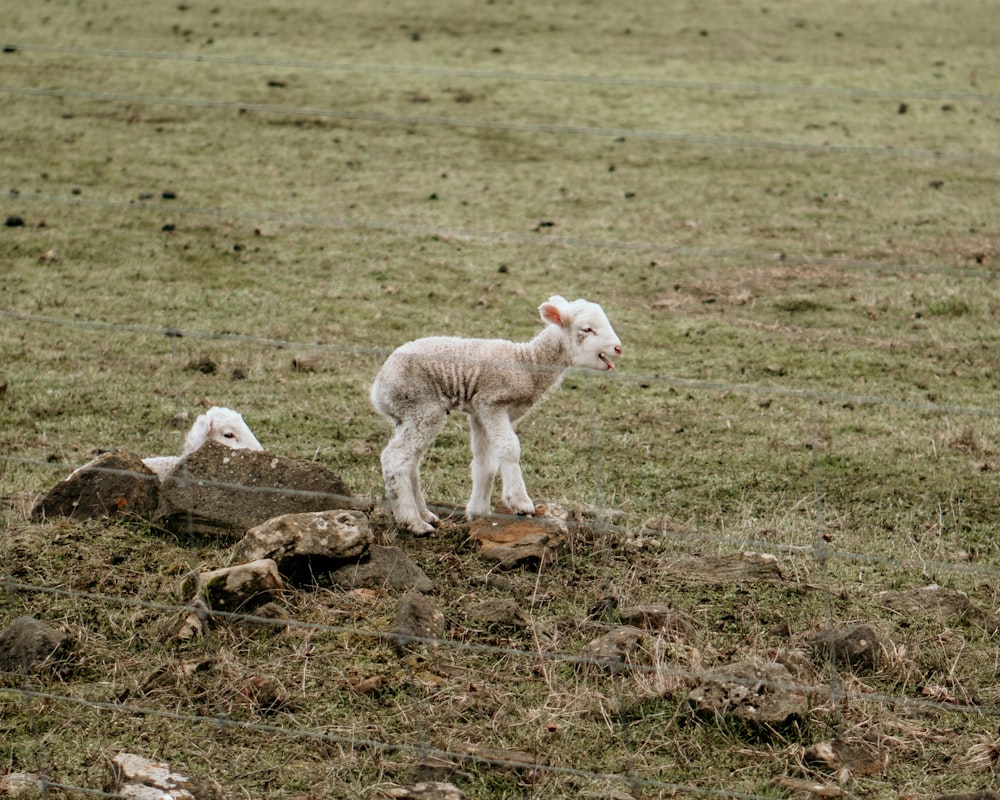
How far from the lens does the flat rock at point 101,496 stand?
729 centimetres

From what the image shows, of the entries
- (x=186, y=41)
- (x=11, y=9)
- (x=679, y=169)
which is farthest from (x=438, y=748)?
(x=11, y=9)

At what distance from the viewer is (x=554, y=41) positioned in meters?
22.7

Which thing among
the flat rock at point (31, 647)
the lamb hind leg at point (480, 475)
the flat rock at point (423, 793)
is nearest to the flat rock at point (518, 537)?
the lamb hind leg at point (480, 475)

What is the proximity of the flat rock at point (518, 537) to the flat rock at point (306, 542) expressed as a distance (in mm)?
726

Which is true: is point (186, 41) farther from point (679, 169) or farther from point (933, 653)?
point (933, 653)

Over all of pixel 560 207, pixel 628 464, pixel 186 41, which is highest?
pixel 186 41

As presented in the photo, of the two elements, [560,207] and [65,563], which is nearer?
[65,563]

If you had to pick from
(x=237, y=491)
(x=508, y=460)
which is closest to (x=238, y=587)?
(x=237, y=491)

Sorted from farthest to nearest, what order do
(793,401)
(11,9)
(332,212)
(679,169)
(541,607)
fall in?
(11,9)
(679,169)
(332,212)
(793,401)
(541,607)

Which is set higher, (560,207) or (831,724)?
(560,207)

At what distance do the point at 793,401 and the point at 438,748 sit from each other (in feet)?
20.2

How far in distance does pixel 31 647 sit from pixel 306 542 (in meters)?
1.40

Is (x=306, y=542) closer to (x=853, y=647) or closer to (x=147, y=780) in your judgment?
(x=147, y=780)

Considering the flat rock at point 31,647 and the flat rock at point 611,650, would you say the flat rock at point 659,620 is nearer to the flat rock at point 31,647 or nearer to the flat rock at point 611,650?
the flat rock at point 611,650
